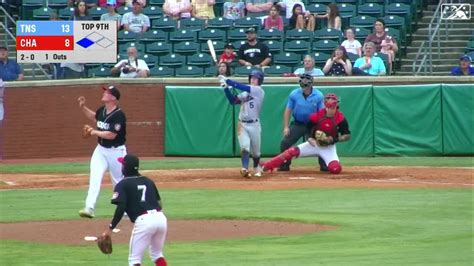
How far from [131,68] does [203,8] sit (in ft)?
10.3

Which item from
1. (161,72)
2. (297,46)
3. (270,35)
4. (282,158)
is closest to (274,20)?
(270,35)

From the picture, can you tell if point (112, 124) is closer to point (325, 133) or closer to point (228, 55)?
point (325, 133)

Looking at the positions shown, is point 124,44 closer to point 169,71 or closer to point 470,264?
point 169,71

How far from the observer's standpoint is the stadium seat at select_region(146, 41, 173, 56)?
26.5m

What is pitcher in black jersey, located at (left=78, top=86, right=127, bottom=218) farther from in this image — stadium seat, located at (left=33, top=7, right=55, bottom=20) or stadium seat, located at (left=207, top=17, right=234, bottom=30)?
stadium seat, located at (left=33, top=7, right=55, bottom=20)

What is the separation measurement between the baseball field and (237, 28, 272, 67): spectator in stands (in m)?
2.70

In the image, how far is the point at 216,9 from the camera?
2811 centimetres

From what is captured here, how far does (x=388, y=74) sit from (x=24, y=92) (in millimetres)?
7630

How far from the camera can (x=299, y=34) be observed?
86.1 ft

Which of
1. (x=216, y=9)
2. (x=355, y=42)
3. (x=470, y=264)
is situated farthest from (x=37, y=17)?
(x=470, y=264)

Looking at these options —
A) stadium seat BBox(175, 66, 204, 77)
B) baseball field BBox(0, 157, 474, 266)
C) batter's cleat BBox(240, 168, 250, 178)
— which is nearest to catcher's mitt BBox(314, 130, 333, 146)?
baseball field BBox(0, 157, 474, 266)

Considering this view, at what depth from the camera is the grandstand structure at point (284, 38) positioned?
1022 inches

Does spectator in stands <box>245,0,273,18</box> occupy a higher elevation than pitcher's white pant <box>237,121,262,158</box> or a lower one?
higher
